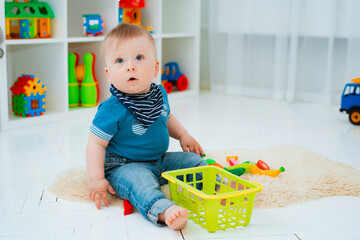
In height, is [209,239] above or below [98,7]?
below

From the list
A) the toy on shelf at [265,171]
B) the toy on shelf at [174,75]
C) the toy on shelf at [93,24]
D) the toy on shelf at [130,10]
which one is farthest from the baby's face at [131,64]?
the toy on shelf at [174,75]

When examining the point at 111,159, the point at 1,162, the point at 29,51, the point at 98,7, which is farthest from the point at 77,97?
the point at 111,159

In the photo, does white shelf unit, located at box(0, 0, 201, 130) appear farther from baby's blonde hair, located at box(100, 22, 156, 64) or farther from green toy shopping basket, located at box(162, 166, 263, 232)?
green toy shopping basket, located at box(162, 166, 263, 232)

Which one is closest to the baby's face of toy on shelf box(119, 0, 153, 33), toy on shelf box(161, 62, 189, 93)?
toy on shelf box(119, 0, 153, 33)


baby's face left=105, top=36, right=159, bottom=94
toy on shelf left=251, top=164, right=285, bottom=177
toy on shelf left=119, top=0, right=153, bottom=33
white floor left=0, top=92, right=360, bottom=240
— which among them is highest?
toy on shelf left=119, top=0, right=153, bottom=33

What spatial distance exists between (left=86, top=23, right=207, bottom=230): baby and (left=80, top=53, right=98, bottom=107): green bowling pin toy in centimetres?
101

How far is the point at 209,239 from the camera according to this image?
92 centimetres

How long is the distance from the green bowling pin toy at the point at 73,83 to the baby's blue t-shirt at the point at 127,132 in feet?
3.40

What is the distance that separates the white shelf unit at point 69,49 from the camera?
1893 millimetres

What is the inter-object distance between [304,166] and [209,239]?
57 centimetres

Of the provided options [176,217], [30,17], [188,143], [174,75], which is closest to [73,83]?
[30,17]

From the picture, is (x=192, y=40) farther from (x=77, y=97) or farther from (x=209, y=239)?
(x=209, y=239)

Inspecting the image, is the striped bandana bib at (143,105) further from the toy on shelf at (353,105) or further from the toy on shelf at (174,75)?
the toy on shelf at (174,75)

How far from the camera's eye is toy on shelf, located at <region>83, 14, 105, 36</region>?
2096mm
